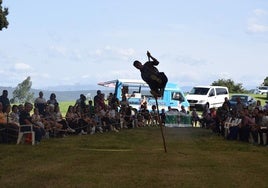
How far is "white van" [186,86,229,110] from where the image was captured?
4307cm

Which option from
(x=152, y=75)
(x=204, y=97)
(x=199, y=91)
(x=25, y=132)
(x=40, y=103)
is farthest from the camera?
(x=199, y=91)

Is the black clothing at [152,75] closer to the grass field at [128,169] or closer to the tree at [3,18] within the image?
the grass field at [128,169]

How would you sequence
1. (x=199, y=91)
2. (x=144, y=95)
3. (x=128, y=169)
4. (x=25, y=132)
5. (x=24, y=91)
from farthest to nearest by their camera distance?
(x=24, y=91)
(x=199, y=91)
(x=144, y=95)
(x=25, y=132)
(x=128, y=169)

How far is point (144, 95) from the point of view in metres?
36.1

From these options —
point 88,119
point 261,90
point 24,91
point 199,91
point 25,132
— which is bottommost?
point 25,132

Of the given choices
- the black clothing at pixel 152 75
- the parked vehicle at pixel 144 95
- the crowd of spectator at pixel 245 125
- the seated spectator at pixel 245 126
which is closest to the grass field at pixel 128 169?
the black clothing at pixel 152 75

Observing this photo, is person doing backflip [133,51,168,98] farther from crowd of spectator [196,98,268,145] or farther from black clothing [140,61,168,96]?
crowd of spectator [196,98,268,145]

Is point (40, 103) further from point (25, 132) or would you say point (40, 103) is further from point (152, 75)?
point (152, 75)

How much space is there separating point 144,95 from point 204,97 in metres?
8.82

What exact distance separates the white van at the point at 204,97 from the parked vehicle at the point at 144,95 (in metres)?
5.63

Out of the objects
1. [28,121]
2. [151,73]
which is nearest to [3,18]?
[28,121]

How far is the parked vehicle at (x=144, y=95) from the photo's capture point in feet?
118

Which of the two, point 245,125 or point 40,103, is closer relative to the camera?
point 245,125

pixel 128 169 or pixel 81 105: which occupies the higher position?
pixel 81 105
